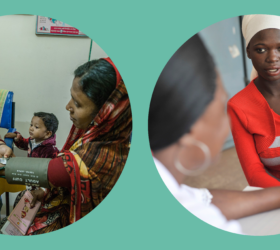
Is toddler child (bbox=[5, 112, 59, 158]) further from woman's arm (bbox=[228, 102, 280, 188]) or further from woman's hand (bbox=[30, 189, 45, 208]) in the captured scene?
woman's arm (bbox=[228, 102, 280, 188])

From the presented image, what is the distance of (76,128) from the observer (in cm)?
127

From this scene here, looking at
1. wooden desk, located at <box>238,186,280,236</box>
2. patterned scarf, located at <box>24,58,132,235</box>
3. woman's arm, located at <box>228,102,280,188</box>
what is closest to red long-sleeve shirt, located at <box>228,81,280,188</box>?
woman's arm, located at <box>228,102,280,188</box>

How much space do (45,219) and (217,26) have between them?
105 cm

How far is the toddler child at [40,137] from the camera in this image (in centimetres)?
126

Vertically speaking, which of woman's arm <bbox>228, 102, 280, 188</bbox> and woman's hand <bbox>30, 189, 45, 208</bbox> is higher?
woman's arm <bbox>228, 102, 280, 188</bbox>

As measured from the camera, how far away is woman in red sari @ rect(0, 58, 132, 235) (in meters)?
1.24

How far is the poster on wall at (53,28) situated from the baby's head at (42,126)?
321 millimetres

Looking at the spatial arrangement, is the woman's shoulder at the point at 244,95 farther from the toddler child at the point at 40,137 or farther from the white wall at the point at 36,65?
the toddler child at the point at 40,137

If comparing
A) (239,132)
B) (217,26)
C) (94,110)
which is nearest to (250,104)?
(239,132)

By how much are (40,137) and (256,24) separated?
952 mm

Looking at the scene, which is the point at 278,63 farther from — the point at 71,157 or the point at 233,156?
the point at 71,157

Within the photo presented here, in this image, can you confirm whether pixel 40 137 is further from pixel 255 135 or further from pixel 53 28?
pixel 255 135

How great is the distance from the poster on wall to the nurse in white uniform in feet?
1.30

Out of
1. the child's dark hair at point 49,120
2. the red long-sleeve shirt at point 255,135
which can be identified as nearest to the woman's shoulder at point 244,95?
the red long-sleeve shirt at point 255,135
